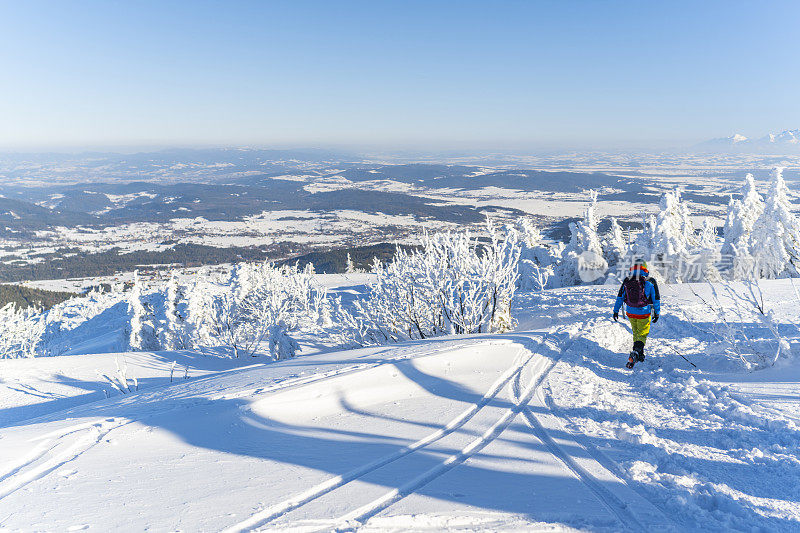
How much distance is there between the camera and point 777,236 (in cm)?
Result: 2405

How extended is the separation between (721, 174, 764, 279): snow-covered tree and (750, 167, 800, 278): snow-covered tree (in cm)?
91

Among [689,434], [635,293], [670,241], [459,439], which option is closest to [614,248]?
[670,241]

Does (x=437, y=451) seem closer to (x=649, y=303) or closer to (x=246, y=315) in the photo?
(x=649, y=303)

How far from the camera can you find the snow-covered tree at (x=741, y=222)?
25625 millimetres

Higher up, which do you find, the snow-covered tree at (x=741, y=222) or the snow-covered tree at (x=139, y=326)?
the snow-covered tree at (x=741, y=222)


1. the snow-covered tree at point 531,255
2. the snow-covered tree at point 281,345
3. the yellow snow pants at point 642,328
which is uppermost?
the yellow snow pants at point 642,328

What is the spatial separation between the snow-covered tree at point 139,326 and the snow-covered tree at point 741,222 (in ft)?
121

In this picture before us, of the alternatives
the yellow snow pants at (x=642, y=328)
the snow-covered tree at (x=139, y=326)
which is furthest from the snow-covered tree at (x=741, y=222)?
the snow-covered tree at (x=139, y=326)

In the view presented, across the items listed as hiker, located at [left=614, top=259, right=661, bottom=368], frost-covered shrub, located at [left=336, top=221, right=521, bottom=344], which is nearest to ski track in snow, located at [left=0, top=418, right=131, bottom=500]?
frost-covered shrub, located at [left=336, top=221, right=521, bottom=344]

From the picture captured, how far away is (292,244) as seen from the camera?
424 ft

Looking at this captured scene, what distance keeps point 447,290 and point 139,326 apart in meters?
23.5

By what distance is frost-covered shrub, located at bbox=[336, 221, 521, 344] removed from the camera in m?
10.2

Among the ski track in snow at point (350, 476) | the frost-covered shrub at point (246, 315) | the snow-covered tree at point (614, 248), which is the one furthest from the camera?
the snow-covered tree at point (614, 248)

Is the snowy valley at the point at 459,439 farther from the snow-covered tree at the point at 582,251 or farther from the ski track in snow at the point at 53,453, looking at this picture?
the snow-covered tree at the point at 582,251
